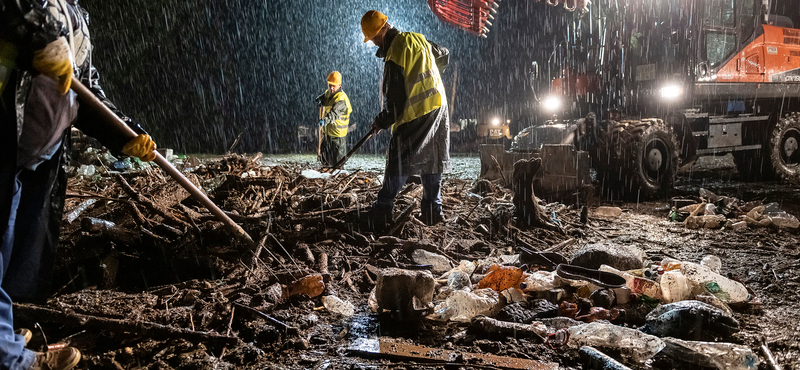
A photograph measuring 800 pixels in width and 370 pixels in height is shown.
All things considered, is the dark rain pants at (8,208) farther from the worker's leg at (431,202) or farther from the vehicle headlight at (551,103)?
the vehicle headlight at (551,103)

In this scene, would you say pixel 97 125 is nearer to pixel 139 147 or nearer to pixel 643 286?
pixel 139 147

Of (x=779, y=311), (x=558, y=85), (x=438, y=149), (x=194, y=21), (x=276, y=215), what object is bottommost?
(x=779, y=311)

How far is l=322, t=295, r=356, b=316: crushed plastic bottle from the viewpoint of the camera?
247 cm

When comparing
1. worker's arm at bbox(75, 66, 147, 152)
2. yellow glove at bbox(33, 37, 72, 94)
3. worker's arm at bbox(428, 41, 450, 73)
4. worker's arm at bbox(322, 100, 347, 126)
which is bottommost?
worker's arm at bbox(75, 66, 147, 152)

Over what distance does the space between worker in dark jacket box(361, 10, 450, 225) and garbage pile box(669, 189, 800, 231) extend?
2982mm

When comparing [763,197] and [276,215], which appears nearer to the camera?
[276,215]

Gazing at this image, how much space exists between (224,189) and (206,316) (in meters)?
2.55

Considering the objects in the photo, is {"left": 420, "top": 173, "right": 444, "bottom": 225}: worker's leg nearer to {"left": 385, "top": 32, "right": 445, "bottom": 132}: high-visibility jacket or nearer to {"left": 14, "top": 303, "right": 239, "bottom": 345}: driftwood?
{"left": 385, "top": 32, "right": 445, "bottom": 132}: high-visibility jacket

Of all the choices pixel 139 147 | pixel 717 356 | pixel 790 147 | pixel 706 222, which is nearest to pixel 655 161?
pixel 706 222

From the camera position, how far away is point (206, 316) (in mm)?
2268

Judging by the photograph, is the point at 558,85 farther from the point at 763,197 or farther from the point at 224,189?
the point at 224,189

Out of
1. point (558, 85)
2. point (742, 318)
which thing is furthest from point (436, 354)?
point (558, 85)

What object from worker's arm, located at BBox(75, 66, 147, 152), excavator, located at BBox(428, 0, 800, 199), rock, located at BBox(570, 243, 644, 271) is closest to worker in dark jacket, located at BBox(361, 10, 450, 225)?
rock, located at BBox(570, 243, 644, 271)

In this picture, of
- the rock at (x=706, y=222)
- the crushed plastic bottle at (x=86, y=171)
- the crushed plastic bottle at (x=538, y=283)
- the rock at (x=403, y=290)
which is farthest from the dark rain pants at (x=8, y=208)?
the rock at (x=706, y=222)
